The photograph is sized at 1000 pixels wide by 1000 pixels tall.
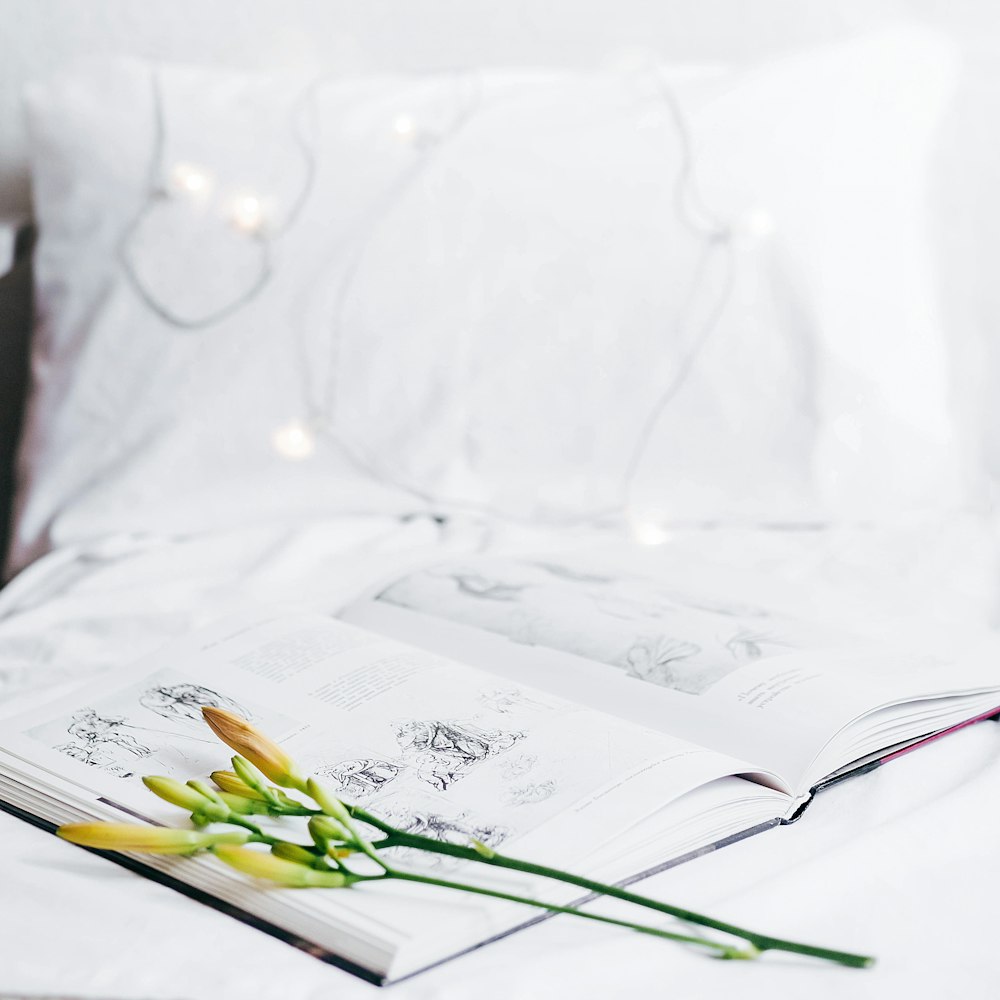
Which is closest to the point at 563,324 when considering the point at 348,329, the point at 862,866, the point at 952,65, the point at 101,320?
the point at 348,329

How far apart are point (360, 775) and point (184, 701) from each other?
0.12 metres

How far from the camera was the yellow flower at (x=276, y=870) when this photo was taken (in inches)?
15.4

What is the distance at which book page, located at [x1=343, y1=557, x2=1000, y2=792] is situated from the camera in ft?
1.79

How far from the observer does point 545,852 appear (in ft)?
1.41

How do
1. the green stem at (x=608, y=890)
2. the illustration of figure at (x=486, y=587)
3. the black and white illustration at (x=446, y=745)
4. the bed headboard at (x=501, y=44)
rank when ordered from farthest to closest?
the bed headboard at (x=501, y=44) → the illustration of figure at (x=486, y=587) → the black and white illustration at (x=446, y=745) → the green stem at (x=608, y=890)

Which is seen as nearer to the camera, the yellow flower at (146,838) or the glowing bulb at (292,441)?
the yellow flower at (146,838)

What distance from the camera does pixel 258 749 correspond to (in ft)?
1.44

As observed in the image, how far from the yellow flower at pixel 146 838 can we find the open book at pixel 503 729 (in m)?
0.02

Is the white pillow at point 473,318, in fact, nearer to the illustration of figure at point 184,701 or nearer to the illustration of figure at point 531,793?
the illustration of figure at point 184,701

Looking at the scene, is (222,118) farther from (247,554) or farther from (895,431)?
(895,431)

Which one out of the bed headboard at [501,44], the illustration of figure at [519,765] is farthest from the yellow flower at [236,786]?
the bed headboard at [501,44]

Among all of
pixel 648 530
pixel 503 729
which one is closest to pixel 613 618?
pixel 503 729

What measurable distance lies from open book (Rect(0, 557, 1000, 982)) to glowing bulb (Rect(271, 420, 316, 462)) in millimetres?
410

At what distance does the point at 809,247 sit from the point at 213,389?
595 millimetres
